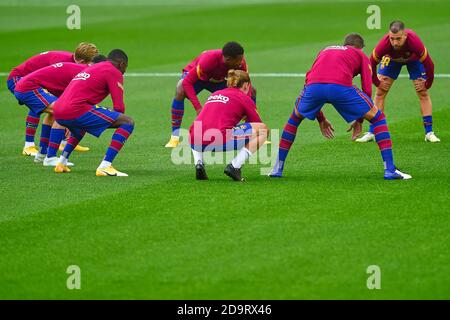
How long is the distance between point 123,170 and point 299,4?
24829mm

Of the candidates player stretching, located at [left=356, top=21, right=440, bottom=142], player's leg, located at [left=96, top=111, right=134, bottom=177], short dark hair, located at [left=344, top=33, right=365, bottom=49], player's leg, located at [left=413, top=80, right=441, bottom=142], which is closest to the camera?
short dark hair, located at [left=344, top=33, right=365, bottom=49]

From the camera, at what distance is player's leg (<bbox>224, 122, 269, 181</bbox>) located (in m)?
12.6

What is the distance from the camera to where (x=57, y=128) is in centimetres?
1433

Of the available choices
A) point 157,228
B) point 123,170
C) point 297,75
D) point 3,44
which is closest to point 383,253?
point 157,228

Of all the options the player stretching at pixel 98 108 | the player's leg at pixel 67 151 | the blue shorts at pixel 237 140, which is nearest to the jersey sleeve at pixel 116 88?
the player stretching at pixel 98 108

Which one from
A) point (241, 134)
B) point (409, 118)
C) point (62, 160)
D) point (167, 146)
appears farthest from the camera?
point (409, 118)

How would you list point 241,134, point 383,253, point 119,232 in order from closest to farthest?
point 383,253 → point 119,232 → point 241,134

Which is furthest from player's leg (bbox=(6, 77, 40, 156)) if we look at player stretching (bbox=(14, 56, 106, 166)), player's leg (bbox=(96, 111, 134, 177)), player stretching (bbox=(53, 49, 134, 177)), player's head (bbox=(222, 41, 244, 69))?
player's head (bbox=(222, 41, 244, 69))

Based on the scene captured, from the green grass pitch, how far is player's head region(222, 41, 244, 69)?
4.58ft

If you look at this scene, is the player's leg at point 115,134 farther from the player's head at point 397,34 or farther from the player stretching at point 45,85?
the player's head at point 397,34

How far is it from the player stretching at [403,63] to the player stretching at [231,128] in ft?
10.4

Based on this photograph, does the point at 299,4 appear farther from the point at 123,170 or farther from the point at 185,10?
the point at 123,170

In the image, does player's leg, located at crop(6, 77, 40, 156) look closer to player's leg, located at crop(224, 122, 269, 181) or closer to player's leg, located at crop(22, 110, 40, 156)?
player's leg, located at crop(22, 110, 40, 156)

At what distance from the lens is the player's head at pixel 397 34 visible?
14875mm
